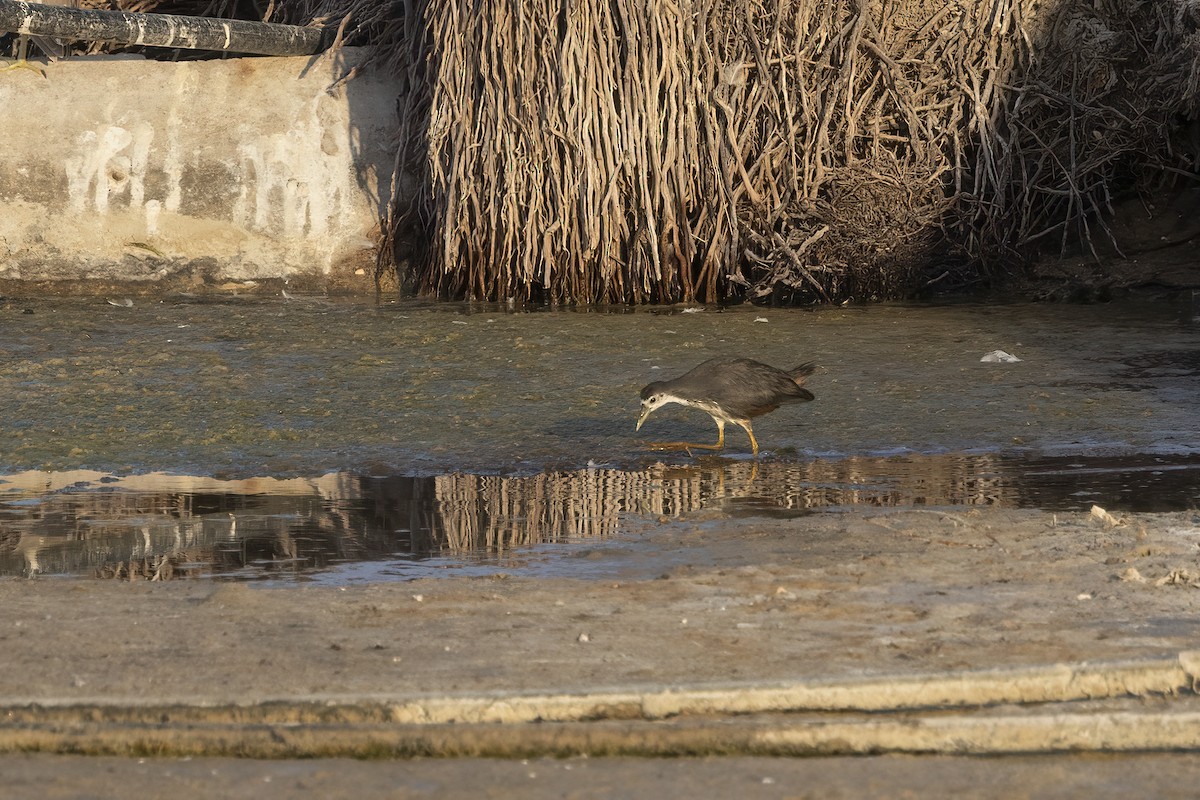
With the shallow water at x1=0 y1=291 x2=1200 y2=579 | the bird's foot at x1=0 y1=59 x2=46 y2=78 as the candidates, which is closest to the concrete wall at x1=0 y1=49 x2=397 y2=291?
the bird's foot at x1=0 y1=59 x2=46 y2=78

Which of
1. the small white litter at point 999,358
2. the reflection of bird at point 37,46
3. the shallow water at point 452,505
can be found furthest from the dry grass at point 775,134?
the shallow water at point 452,505

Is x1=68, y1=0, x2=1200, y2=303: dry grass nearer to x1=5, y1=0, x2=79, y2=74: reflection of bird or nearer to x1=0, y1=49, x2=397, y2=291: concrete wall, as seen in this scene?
x1=0, y1=49, x2=397, y2=291: concrete wall

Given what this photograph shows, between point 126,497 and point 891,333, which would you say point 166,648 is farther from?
point 891,333

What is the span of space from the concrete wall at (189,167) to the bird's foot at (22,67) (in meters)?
0.04

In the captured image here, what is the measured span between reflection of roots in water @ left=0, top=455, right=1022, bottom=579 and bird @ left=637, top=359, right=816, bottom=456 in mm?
216

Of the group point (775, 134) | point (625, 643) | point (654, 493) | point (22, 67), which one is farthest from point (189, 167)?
point (625, 643)

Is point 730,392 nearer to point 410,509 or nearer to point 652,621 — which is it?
point 410,509

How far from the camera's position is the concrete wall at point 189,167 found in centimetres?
1105

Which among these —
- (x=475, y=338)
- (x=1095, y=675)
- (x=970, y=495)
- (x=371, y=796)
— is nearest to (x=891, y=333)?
(x=475, y=338)

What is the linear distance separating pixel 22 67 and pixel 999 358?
6925mm

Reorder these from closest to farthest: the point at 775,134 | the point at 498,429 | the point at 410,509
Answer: the point at 410,509 < the point at 498,429 < the point at 775,134

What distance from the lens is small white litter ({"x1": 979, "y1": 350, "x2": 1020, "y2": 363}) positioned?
843cm

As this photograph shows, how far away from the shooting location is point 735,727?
338cm

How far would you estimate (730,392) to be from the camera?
667 cm
